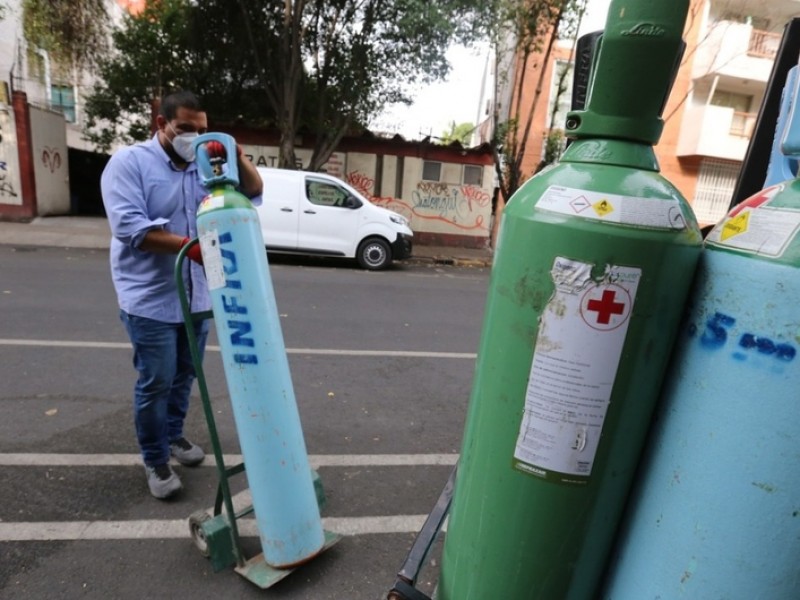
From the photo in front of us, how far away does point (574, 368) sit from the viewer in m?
1.15

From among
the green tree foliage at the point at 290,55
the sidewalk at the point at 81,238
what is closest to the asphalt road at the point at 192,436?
the sidewalk at the point at 81,238

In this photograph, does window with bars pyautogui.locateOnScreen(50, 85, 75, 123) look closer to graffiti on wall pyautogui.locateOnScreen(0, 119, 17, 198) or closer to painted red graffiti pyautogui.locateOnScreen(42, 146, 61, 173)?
painted red graffiti pyautogui.locateOnScreen(42, 146, 61, 173)

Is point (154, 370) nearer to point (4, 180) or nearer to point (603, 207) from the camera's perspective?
point (603, 207)

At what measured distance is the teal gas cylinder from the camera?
100cm

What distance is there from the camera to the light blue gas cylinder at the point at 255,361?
1.84m

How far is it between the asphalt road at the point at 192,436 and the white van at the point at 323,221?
3593 mm

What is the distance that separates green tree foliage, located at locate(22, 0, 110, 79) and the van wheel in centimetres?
958

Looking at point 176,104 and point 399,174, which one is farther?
point 399,174

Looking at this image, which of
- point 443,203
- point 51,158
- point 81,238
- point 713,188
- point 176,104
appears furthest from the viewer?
point 713,188

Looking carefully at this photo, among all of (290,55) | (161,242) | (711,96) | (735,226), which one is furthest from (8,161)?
(711,96)

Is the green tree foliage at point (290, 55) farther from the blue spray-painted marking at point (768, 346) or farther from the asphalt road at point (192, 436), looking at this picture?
the blue spray-painted marking at point (768, 346)

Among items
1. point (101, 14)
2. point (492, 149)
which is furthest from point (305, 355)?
point (101, 14)

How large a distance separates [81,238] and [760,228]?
12.3 metres

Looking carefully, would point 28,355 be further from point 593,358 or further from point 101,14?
point 101,14
